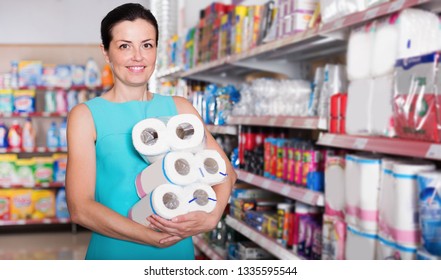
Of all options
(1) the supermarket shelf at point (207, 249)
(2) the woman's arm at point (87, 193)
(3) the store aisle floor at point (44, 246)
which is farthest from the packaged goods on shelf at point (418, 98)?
(3) the store aisle floor at point (44, 246)

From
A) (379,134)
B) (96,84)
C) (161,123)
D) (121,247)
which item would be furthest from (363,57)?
(96,84)

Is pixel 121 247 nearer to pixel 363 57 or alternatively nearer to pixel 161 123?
pixel 161 123

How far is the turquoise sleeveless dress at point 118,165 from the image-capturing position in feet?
4.65

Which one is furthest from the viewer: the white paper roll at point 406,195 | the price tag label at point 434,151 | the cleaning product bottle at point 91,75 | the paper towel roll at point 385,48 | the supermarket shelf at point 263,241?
the cleaning product bottle at point 91,75

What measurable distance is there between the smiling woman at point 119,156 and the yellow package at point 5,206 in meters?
5.42

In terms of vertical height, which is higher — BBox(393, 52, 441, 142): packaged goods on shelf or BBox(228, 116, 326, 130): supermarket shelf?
BBox(393, 52, 441, 142): packaged goods on shelf

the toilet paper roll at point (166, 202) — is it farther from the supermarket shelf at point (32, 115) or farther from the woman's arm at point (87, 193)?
the supermarket shelf at point (32, 115)

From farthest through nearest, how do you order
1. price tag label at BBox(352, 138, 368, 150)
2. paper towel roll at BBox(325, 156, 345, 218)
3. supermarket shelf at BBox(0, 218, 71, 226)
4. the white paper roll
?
supermarket shelf at BBox(0, 218, 71, 226) → paper towel roll at BBox(325, 156, 345, 218) → price tag label at BBox(352, 138, 368, 150) → the white paper roll

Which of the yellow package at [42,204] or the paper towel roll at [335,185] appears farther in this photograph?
the yellow package at [42,204]

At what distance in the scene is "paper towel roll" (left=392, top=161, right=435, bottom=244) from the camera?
1.73m

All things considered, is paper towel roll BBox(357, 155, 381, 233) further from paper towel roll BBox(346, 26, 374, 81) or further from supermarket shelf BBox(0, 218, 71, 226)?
supermarket shelf BBox(0, 218, 71, 226)

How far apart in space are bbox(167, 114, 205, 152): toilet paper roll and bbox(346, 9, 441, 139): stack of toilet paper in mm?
779

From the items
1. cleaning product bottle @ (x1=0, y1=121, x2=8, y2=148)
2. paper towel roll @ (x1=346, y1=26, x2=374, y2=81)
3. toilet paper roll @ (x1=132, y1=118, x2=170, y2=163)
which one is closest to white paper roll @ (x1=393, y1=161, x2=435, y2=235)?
paper towel roll @ (x1=346, y1=26, x2=374, y2=81)
